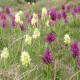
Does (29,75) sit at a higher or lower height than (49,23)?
lower

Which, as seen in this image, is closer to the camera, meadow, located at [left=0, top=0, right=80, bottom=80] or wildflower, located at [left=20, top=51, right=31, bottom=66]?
wildflower, located at [left=20, top=51, right=31, bottom=66]

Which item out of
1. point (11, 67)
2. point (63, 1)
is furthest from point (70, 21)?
point (63, 1)

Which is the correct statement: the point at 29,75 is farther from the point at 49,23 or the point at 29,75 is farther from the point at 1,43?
the point at 49,23

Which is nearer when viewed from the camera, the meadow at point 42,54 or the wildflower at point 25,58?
the wildflower at point 25,58

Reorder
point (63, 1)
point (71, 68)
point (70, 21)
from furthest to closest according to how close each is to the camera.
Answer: point (63, 1)
point (70, 21)
point (71, 68)

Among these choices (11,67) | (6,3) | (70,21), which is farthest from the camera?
(6,3)

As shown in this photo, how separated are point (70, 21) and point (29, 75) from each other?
2936 millimetres

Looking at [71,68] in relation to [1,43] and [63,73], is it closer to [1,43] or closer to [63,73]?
[63,73]

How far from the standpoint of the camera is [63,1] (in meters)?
10.5

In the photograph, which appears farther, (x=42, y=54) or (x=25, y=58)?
(x=42, y=54)

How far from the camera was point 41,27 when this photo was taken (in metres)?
5.35

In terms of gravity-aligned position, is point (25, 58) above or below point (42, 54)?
above

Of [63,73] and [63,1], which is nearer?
[63,73]

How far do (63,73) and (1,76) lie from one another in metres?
0.69
